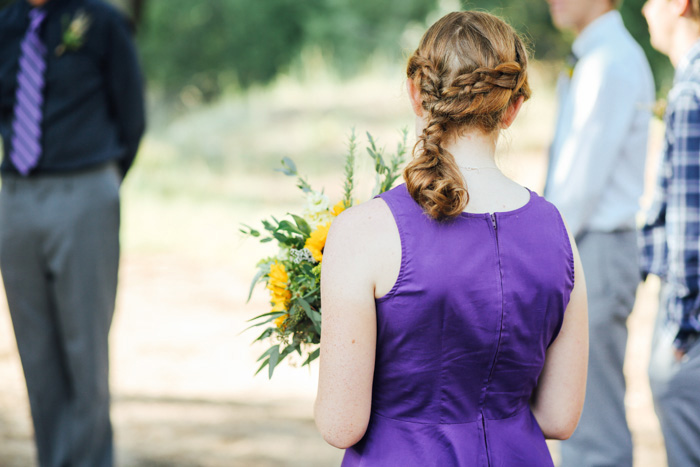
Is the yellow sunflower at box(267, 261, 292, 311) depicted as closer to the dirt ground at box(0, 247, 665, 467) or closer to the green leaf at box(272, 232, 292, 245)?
the green leaf at box(272, 232, 292, 245)

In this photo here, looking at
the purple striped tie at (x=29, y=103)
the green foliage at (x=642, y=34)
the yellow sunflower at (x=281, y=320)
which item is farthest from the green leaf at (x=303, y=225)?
the green foliage at (x=642, y=34)

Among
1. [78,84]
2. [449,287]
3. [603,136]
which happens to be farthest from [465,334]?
[78,84]

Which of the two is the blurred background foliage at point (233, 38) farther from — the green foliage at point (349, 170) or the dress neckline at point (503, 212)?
the dress neckline at point (503, 212)

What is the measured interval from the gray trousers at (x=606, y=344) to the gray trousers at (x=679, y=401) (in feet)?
1.95

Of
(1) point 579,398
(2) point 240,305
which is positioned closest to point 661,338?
(1) point 579,398

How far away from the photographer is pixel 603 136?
3.14m

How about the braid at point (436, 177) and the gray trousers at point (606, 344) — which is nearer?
the braid at point (436, 177)

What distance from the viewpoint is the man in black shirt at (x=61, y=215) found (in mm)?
3568

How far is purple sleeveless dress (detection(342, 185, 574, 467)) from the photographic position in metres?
1.63

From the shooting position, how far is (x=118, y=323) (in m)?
7.36

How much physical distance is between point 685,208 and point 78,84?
277 centimetres

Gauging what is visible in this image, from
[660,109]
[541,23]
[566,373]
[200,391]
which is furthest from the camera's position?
[541,23]

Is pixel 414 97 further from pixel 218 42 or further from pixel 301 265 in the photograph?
pixel 218 42

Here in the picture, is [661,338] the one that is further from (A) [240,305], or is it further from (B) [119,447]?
(A) [240,305]
